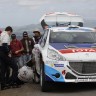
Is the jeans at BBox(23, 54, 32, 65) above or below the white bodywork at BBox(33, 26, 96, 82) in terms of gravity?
below

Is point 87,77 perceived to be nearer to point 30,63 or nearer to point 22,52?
point 30,63

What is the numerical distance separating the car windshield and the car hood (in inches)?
29.4

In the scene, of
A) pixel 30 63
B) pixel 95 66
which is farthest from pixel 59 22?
pixel 95 66

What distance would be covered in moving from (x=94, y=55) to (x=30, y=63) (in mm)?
3193

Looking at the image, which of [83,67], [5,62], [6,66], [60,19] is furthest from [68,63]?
[60,19]

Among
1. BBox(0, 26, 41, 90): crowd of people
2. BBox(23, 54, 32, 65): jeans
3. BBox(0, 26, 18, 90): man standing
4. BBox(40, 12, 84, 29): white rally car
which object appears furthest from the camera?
BBox(40, 12, 84, 29): white rally car

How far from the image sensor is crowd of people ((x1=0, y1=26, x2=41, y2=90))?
12.7 m

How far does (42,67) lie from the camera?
1161 centimetres

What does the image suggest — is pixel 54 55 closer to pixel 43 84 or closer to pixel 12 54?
pixel 43 84

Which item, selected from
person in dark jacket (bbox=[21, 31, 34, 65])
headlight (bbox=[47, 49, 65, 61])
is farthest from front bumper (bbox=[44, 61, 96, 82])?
person in dark jacket (bbox=[21, 31, 34, 65])

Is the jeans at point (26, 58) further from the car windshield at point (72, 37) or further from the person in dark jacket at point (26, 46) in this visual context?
the car windshield at point (72, 37)

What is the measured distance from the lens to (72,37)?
41.9ft

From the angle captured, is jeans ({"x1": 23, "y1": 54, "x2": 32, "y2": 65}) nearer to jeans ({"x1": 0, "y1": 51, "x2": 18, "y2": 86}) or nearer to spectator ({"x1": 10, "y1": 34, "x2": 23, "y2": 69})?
spectator ({"x1": 10, "y1": 34, "x2": 23, "y2": 69})

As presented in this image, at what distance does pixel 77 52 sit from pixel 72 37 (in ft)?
4.97
